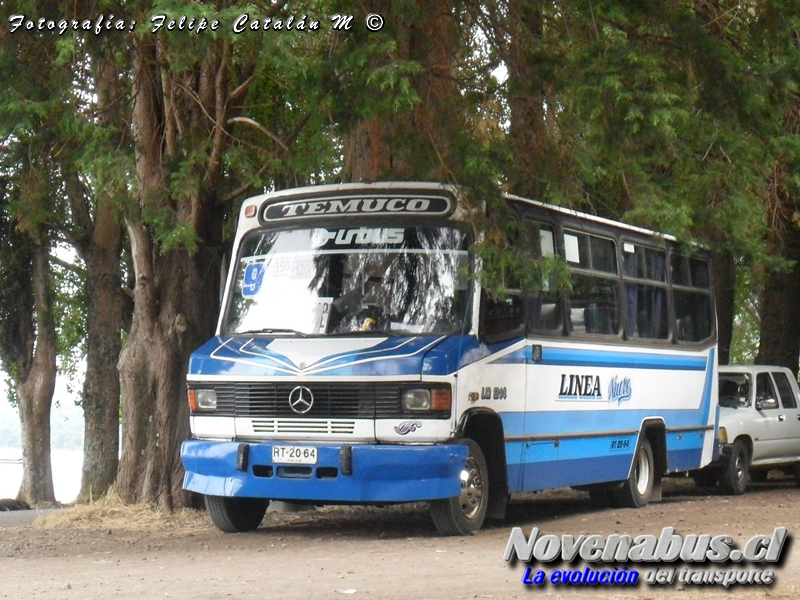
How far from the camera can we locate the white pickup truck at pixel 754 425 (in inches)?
707

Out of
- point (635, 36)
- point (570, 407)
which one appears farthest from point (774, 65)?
point (570, 407)

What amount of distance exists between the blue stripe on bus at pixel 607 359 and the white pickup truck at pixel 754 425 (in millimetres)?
1353

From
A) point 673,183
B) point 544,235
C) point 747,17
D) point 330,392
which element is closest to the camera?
point 330,392

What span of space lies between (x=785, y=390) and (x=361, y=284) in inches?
374

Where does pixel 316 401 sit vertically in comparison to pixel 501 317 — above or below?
below

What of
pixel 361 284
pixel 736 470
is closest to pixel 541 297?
pixel 361 284

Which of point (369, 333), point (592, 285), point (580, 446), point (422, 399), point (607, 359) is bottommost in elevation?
point (580, 446)

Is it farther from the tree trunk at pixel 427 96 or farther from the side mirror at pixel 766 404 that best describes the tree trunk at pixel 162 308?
the side mirror at pixel 766 404

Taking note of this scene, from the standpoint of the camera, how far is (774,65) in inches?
494

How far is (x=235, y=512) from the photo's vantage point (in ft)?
41.6

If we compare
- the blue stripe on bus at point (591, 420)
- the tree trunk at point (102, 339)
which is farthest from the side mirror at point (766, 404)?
the tree trunk at point (102, 339)

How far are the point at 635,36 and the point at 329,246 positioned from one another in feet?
10.9

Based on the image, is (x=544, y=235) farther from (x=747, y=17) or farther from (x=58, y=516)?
(x=58, y=516)

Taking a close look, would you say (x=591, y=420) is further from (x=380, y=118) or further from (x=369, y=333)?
(x=380, y=118)
